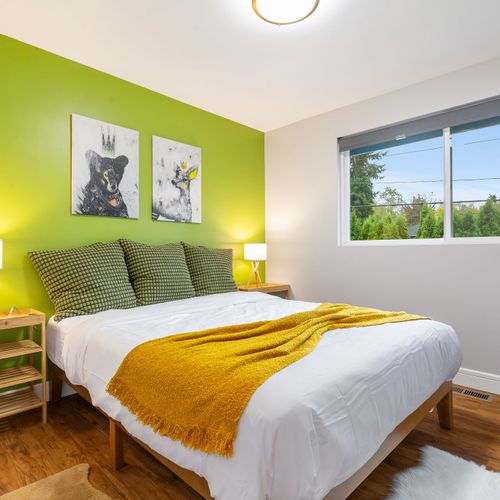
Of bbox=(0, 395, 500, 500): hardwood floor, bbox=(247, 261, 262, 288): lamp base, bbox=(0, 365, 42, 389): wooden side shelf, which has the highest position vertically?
bbox=(247, 261, 262, 288): lamp base

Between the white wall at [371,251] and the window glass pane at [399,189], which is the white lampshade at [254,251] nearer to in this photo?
the white wall at [371,251]

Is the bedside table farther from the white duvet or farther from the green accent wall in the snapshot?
the white duvet

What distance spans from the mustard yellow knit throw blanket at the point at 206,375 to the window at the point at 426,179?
191cm

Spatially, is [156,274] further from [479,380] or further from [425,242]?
[479,380]

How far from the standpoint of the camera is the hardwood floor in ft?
5.20

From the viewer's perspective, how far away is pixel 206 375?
1.25m

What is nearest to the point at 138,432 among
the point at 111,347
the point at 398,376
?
the point at 111,347

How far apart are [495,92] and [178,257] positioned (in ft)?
9.21

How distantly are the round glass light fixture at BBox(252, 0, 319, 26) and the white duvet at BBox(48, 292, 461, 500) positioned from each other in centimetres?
183

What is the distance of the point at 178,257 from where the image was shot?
113 inches

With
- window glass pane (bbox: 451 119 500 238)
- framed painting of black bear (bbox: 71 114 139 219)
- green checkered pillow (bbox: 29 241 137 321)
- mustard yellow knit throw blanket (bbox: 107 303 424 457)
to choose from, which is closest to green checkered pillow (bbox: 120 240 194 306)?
green checkered pillow (bbox: 29 241 137 321)

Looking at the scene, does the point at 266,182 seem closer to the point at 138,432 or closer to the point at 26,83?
the point at 26,83

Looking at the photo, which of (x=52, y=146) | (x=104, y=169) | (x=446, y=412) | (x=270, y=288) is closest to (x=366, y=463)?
(x=446, y=412)

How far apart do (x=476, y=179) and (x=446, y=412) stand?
6.24 feet
